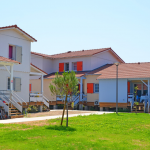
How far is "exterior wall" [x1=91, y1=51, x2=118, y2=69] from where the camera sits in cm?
3093

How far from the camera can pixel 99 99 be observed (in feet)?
85.4

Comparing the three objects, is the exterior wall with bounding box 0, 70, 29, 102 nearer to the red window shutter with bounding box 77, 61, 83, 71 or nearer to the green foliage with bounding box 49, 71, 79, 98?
the red window shutter with bounding box 77, 61, 83, 71

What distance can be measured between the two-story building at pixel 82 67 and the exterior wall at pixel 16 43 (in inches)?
274

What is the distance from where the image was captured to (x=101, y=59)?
3216cm

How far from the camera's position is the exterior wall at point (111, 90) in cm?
2478

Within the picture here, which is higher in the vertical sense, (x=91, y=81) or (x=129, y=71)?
(x=129, y=71)

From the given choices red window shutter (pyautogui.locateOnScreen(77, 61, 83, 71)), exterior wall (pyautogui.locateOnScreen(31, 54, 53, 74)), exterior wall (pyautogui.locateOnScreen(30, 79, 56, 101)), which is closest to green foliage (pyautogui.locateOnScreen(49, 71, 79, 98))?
exterior wall (pyautogui.locateOnScreen(30, 79, 56, 101))

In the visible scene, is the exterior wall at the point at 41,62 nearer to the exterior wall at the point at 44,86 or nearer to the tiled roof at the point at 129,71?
the exterior wall at the point at 44,86

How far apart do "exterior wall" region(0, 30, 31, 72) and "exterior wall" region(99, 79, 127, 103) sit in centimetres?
760

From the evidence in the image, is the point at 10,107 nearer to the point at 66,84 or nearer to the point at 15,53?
the point at 15,53

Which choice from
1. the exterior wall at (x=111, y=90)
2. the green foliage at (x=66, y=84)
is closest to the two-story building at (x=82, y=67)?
the exterior wall at (x=111, y=90)

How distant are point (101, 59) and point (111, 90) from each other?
762cm

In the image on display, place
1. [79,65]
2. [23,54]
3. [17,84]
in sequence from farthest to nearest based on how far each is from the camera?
[79,65], [23,54], [17,84]

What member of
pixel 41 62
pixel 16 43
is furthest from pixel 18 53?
pixel 41 62
